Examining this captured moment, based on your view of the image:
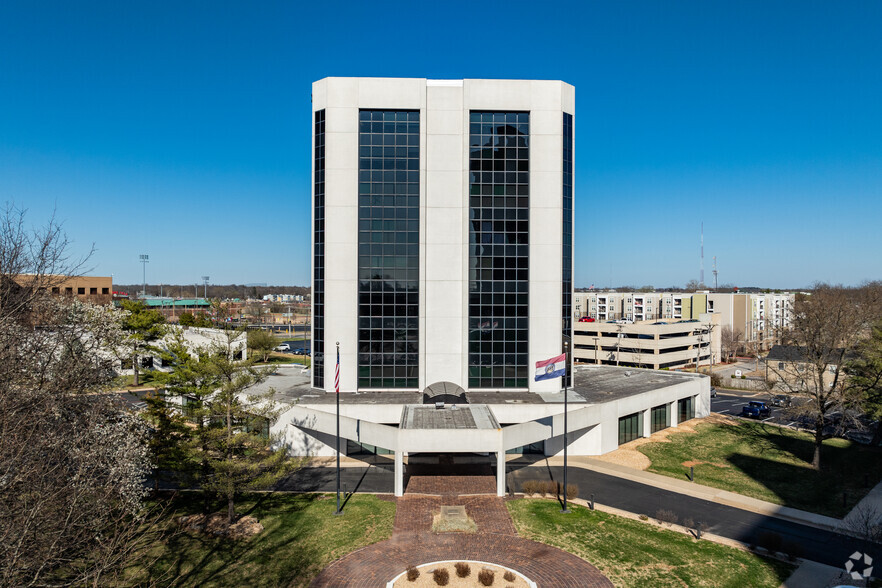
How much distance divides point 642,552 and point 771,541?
6053 mm

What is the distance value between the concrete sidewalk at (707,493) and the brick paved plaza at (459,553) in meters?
9.89

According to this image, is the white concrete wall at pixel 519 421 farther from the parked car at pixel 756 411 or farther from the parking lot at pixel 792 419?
the parked car at pixel 756 411

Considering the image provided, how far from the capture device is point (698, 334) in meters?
92.3

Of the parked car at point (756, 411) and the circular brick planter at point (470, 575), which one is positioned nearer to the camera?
the circular brick planter at point (470, 575)

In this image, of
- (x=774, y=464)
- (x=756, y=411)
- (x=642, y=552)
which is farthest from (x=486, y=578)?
(x=756, y=411)

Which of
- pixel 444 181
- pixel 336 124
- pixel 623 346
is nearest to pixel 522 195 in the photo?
pixel 444 181

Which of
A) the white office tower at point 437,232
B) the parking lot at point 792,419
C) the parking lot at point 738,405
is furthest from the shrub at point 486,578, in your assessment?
the parking lot at point 738,405

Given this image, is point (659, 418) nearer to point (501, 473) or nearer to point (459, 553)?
point (501, 473)

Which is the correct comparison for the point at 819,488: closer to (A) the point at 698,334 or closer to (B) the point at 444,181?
(B) the point at 444,181

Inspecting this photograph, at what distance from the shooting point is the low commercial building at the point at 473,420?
2962 centimetres

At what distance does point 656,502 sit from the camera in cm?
2878

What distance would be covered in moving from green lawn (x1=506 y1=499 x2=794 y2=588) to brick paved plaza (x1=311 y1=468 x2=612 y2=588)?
0.84 m

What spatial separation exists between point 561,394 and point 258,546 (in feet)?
84.4

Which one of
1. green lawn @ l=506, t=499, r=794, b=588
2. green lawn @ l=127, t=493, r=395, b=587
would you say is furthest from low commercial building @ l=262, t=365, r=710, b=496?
green lawn @ l=506, t=499, r=794, b=588
